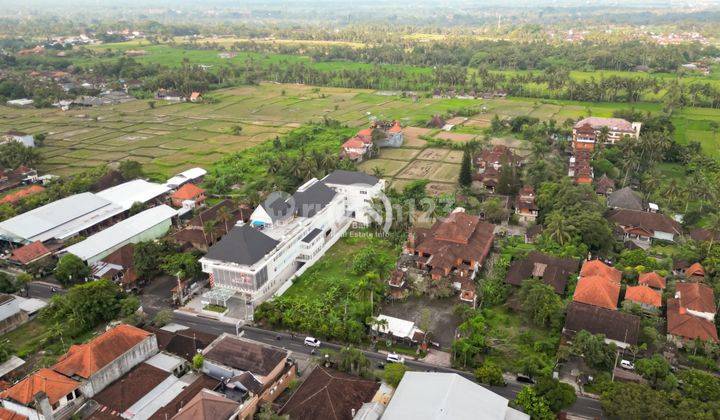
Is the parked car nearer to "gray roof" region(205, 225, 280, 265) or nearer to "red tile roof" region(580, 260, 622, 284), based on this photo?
"red tile roof" region(580, 260, 622, 284)

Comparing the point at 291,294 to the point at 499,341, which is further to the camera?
the point at 291,294

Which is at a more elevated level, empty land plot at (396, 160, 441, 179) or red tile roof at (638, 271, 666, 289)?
red tile roof at (638, 271, 666, 289)

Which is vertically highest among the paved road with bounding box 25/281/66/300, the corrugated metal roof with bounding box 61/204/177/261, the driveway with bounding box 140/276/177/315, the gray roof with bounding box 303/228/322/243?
the gray roof with bounding box 303/228/322/243

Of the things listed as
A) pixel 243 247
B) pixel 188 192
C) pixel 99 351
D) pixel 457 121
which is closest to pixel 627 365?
pixel 243 247

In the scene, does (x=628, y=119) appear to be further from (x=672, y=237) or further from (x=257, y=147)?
(x=257, y=147)

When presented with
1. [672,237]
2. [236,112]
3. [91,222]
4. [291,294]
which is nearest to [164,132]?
[236,112]

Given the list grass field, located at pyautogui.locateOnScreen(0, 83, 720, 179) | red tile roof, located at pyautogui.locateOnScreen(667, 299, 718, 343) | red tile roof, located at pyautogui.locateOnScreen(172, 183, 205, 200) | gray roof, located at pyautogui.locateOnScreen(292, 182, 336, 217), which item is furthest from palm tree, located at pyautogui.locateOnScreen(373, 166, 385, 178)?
red tile roof, located at pyautogui.locateOnScreen(667, 299, 718, 343)
